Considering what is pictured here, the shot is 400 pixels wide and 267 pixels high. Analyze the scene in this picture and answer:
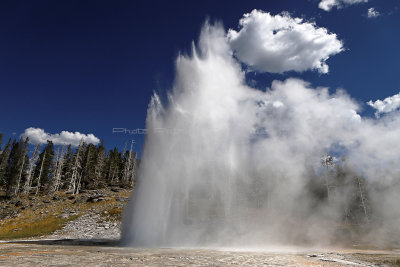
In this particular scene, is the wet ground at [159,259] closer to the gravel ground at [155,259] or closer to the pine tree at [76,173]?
the gravel ground at [155,259]

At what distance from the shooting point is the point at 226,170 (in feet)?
139

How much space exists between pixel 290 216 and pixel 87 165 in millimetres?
59186

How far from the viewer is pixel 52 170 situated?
231 ft

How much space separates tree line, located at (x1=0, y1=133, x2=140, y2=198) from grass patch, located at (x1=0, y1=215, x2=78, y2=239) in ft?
84.0

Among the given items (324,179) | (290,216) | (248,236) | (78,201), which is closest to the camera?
(248,236)

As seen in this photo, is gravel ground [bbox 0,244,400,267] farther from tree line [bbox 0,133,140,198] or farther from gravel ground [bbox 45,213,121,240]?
tree line [bbox 0,133,140,198]

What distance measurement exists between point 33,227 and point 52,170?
41.0 metres

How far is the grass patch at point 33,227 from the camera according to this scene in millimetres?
30234

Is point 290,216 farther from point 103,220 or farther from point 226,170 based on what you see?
point 103,220

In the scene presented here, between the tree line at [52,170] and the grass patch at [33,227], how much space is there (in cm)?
2560

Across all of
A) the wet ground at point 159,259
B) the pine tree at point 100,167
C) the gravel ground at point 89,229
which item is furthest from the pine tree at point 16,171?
the wet ground at point 159,259

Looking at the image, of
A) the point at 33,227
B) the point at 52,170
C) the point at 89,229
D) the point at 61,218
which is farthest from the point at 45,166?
the point at 89,229

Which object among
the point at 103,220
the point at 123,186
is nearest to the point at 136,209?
the point at 103,220

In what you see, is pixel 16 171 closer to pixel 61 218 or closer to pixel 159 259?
pixel 61 218
